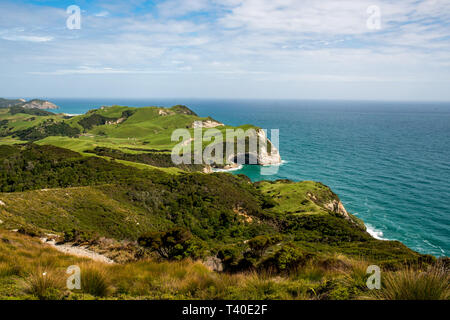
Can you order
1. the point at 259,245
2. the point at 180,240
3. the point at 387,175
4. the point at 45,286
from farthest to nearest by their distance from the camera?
the point at 387,175
the point at 180,240
the point at 259,245
the point at 45,286

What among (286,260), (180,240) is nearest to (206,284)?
(286,260)

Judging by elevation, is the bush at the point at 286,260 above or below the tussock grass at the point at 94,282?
below

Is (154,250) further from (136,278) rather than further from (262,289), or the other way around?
(262,289)

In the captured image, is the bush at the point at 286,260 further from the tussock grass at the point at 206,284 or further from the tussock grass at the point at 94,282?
the tussock grass at the point at 94,282

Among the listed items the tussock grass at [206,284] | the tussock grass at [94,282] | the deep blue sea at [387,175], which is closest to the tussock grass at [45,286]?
the tussock grass at [206,284]

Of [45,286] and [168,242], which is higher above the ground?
[45,286]

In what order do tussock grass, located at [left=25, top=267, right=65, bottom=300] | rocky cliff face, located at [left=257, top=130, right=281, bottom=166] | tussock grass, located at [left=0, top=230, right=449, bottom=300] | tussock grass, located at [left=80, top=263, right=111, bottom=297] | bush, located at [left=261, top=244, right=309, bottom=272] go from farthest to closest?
rocky cliff face, located at [left=257, top=130, right=281, bottom=166], bush, located at [left=261, top=244, right=309, bottom=272], tussock grass, located at [left=80, top=263, right=111, bottom=297], tussock grass, located at [left=25, top=267, right=65, bottom=300], tussock grass, located at [left=0, top=230, right=449, bottom=300]

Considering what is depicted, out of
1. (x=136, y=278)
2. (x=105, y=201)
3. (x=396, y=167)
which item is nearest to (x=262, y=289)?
(x=136, y=278)

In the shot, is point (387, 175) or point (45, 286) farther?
point (387, 175)

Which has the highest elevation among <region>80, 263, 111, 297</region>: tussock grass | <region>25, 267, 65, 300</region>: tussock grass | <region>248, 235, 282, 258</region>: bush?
<region>25, 267, 65, 300</region>: tussock grass

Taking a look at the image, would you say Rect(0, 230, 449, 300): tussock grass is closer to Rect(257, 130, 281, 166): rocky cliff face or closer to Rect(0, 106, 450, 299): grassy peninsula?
Rect(0, 106, 450, 299): grassy peninsula

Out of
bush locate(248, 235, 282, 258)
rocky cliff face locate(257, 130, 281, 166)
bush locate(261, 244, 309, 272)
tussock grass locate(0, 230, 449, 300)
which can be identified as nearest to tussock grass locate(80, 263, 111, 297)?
tussock grass locate(0, 230, 449, 300)

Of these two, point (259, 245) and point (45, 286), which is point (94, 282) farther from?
point (259, 245)
